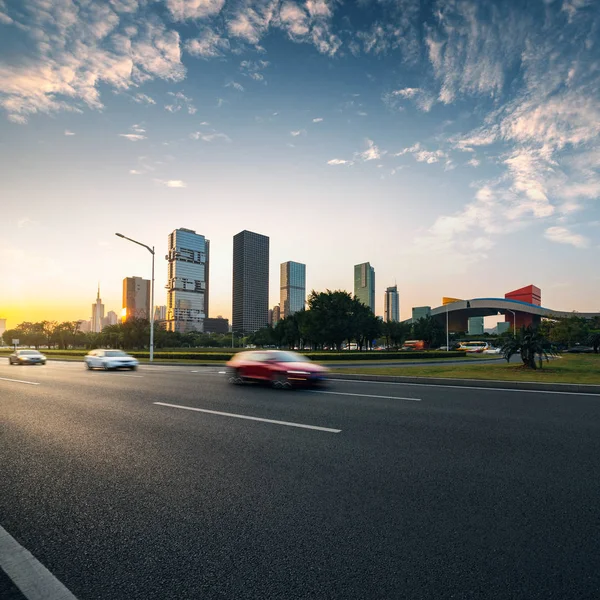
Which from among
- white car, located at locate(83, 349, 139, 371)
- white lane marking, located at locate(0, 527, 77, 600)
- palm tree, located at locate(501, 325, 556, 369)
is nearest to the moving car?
white car, located at locate(83, 349, 139, 371)

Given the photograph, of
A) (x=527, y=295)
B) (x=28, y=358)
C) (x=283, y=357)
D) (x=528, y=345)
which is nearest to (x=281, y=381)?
(x=283, y=357)

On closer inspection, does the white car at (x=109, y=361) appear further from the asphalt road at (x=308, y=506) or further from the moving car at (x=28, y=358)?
the asphalt road at (x=308, y=506)

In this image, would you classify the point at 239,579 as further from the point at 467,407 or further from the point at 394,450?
the point at 467,407

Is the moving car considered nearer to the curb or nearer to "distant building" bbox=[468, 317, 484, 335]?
the curb

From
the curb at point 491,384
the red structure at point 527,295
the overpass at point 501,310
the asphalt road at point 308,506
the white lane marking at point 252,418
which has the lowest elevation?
the curb at point 491,384

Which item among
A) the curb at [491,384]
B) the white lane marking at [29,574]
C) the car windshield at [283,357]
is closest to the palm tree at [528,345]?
the curb at [491,384]

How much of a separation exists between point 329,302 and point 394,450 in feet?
146

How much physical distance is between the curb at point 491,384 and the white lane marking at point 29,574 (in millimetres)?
12777

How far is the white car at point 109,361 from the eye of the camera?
69.2 feet

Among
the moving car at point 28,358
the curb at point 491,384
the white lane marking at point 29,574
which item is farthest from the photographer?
the moving car at point 28,358

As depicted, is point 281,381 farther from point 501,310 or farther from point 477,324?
point 477,324

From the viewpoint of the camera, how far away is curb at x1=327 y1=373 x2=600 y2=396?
11.5 metres

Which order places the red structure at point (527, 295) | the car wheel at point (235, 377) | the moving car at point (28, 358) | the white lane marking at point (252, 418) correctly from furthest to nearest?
the red structure at point (527, 295)
the moving car at point (28, 358)
the car wheel at point (235, 377)
the white lane marking at point (252, 418)

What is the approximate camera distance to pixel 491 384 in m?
12.7
